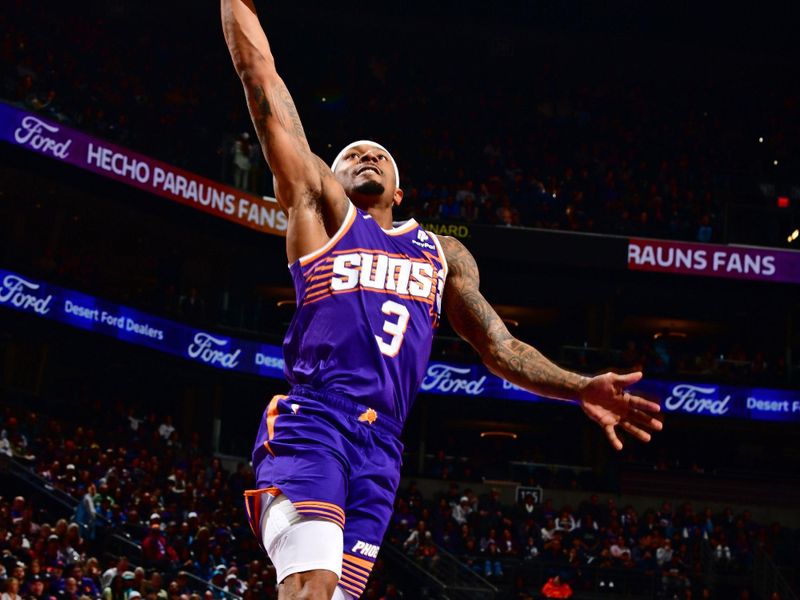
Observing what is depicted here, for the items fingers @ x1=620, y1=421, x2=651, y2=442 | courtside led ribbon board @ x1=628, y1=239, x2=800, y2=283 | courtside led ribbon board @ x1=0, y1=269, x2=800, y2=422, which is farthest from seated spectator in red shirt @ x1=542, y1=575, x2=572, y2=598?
fingers @ x1=620, y1=421, x2=651, y2=442

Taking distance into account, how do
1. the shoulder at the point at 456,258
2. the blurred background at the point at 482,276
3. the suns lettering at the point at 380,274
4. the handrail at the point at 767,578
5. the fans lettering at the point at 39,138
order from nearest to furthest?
the suns lettering at the point at 380,274 < the shoulder at the point at 456,258 < the blurred background at the point at 482,276 < the handrail at the point at 767,578 < the fans lettering at the point at 39,138

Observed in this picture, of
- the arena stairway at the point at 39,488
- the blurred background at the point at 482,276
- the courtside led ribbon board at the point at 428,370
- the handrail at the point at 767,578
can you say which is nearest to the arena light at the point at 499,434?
the blurred background at the point at 482,276

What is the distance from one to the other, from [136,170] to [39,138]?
2629 mm

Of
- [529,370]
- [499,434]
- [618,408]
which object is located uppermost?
[499,434]

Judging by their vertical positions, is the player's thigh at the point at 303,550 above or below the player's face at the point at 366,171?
below

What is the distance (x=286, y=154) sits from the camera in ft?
17.6

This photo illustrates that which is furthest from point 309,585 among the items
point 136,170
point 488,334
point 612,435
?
point 136,170

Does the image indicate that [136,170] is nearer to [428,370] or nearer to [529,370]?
[428,370]

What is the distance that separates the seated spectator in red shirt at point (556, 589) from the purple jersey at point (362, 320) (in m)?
18.7

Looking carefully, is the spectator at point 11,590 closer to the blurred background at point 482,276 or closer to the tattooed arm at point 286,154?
the blurred background at point 482,276

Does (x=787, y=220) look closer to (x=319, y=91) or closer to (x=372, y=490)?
(x=319, y=91)

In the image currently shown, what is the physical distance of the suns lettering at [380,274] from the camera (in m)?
5.29

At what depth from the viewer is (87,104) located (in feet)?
96.6

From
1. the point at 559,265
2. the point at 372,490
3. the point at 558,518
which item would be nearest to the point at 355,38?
the point at 559,265
